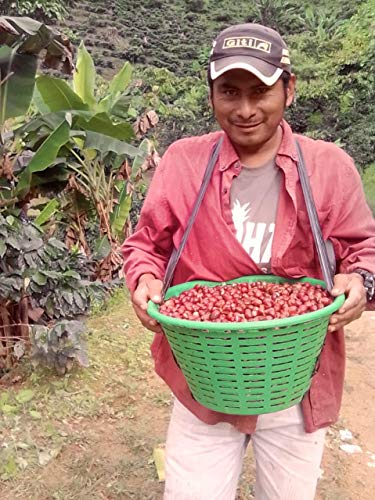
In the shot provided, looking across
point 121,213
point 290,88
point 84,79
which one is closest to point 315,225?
point 290,88

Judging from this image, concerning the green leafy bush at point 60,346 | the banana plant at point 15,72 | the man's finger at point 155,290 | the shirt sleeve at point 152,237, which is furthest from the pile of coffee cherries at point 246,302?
the banana plant at point 15,72

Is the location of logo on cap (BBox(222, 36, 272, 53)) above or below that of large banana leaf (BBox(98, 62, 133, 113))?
above

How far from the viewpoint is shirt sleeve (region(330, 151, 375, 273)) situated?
4.75 ft

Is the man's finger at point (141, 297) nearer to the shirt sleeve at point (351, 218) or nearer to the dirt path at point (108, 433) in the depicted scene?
the shirt sleeve at point (351, 218)

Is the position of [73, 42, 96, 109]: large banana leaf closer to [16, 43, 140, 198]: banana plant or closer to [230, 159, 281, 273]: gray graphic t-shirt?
[16, 43, 140, 198]: banana plant

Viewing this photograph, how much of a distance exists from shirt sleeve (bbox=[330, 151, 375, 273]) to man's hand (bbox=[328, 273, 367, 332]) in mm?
63

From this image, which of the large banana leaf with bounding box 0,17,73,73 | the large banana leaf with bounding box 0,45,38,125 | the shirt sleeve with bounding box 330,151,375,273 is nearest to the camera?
the shirt sleeve with bounding box 330,151,375,273

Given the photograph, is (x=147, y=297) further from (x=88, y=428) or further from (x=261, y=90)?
(x=88, y=428)

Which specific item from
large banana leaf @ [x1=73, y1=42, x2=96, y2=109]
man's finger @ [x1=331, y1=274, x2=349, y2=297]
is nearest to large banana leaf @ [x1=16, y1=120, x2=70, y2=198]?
large banana leaf @ [x1=73, y1=42, x2=96, y2=109]

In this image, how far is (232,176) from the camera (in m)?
1.50

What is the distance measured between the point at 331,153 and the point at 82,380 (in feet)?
8.33

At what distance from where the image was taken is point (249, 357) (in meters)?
1.23

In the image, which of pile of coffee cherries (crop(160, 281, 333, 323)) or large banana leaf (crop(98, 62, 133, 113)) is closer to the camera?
pile of coffee cherries (crop(160, 281, 333, 323))

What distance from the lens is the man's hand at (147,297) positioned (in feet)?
4.64
